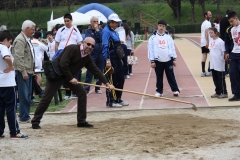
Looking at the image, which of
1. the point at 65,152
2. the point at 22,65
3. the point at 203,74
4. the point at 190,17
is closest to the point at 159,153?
the point at 65,152

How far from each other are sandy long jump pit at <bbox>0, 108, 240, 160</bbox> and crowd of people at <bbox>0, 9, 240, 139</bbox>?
0.49m

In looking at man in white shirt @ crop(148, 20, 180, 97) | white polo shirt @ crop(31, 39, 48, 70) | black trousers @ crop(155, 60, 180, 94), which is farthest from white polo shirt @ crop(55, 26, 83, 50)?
black trousers @ crop(155, 60, 180, 94)

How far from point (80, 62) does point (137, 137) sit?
2047 mm

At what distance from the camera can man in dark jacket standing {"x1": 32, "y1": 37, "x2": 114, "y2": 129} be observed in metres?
9.27

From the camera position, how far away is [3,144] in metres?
8.17

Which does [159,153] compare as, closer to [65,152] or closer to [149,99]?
[65,152]

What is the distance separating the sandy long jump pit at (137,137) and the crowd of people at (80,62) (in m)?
0.49

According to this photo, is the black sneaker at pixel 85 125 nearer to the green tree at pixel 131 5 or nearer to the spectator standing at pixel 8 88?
the spectator standing at pixel 8 88

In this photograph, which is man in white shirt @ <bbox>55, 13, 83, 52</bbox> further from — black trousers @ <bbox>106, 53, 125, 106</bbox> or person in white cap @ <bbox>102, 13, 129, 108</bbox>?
black trousers @ <bbox>106, 53, 125, 106</bbox>

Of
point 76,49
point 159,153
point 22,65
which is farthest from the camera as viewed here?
point 22,65

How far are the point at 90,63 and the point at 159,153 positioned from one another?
3052mm

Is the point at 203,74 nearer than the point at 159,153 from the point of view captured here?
No

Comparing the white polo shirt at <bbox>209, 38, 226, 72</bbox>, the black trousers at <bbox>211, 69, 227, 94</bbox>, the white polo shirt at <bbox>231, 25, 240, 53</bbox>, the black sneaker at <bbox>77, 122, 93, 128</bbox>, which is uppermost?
the white polo shirt at <bbox>231, 25, 240, 53</bbox>

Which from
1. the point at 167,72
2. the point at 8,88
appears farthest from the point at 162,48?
the point at 8,88
